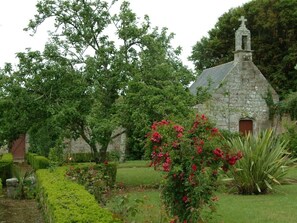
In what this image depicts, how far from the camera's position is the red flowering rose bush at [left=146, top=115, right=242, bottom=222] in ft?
22.1

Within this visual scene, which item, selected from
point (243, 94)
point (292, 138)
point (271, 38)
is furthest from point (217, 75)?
point (292, 138)

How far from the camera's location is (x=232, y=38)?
34.2 metres

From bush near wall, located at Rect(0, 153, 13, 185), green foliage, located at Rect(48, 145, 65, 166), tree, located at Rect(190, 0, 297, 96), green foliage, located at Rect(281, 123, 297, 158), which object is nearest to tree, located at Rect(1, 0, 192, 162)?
green foliage, located at Rect(48, 145, 65, 166)

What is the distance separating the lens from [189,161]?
22.2 ft

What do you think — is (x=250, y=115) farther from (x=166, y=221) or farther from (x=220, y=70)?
(x=166, y=221)

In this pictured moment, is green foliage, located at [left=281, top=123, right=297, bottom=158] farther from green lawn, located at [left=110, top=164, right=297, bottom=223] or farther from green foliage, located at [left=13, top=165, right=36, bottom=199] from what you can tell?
green foliage, located at [left=13, top=165, right=36, bottom=199]

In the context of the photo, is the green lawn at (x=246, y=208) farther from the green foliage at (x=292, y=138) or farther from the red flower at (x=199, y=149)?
the green foliage at (x=292, y=138)

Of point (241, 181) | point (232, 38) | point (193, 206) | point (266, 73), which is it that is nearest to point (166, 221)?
point (193, 206)

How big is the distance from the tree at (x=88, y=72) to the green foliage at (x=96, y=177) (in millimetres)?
831

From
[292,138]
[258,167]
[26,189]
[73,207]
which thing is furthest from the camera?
[292,138]

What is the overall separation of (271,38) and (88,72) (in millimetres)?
21634

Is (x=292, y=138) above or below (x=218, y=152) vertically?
above

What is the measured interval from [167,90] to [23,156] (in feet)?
70.5

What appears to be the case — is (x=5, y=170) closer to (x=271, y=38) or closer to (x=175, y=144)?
(x=175, y=144)
